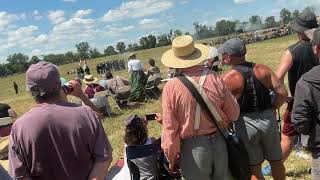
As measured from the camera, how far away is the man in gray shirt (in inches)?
109

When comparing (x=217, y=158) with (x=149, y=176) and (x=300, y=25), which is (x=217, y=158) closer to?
(x=149, y=176)

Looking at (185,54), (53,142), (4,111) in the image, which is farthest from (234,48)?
(4,111)

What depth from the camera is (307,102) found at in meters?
3.04

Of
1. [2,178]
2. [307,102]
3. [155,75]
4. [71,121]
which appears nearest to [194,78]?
[307,102]

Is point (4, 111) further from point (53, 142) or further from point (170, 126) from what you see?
point (53, 142)

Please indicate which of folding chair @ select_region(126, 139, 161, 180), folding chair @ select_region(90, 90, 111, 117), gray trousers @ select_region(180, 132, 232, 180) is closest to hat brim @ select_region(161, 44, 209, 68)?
gray trousers @ select_region(180, 132, 232, 180)

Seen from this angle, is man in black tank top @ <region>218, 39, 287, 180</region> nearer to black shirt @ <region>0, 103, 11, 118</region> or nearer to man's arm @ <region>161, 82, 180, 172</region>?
man's arm @ <region>161, 82, 180, 172</region>

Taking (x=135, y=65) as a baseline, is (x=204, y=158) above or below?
above

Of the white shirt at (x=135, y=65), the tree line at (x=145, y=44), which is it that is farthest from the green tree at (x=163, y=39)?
the white shirt at (x=135, y=65)

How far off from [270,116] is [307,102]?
4.71 ft

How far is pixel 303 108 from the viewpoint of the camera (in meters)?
3.07

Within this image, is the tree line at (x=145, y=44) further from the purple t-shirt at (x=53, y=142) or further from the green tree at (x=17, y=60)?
the purple t-shirt at (x=53, y=142)

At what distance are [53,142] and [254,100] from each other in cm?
224

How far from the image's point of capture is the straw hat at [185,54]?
12.3 feet
